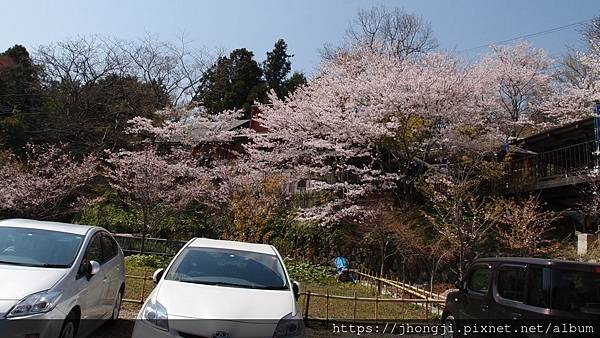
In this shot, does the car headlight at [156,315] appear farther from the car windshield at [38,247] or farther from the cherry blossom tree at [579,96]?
the cherry blossom tree at [579,96]

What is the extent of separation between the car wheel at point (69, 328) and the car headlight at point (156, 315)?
0.98 meters

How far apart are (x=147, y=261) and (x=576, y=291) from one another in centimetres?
1348

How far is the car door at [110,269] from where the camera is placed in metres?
6.21

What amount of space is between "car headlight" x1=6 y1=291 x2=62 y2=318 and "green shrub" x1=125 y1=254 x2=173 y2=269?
10.9 metres

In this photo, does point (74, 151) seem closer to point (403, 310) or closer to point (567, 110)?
point (403, 310)

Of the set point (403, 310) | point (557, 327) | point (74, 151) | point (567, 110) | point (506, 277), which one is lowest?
point (403, 310)

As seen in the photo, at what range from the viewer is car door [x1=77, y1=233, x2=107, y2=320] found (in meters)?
5.29

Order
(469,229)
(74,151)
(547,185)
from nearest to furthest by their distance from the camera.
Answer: (469,229), (547,185), (74,151)

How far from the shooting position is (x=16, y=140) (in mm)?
25516

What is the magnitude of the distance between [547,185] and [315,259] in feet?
30.4

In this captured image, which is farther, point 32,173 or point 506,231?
point 32,173

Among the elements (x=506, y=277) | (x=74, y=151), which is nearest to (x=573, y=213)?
(x=506, y=277)

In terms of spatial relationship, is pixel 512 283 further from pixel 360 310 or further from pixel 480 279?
pixel 360 310

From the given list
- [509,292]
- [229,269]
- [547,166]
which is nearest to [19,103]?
[229,269]
